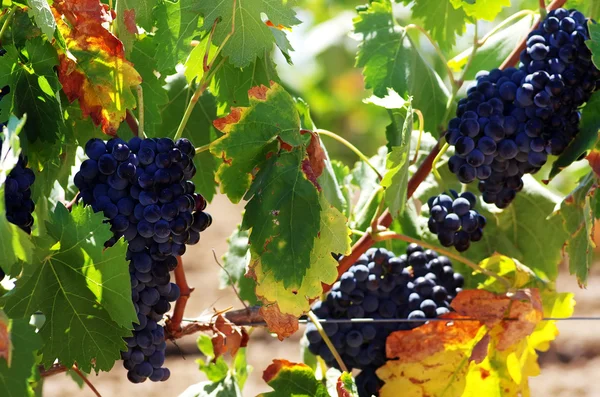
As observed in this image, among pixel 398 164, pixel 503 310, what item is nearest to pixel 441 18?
pixel 398 164

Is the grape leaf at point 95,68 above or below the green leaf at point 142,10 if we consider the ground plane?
below

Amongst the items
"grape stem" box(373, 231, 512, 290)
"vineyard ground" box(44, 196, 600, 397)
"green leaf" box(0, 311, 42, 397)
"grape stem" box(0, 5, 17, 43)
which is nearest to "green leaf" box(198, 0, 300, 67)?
"grape stem" box(0, 5, 17, 43)

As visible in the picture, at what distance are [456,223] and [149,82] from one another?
527mm

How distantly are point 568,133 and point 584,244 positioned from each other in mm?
172

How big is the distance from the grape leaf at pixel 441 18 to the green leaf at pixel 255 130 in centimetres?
40

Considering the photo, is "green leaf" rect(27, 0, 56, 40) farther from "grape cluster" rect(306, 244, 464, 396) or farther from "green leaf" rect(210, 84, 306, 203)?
Result: "grape cluster" rect(306, 244, 464, 396)

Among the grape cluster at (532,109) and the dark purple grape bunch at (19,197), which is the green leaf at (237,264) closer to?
the grape cluster at (532,109)

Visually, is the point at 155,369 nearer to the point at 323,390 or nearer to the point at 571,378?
the point at 323,390

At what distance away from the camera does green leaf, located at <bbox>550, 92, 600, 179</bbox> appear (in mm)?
1208

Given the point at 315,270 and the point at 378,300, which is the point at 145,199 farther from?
the point at 378,300

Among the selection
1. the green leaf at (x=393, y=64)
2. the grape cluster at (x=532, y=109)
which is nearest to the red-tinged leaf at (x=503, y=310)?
the grape cluster at (x=532, y=109)

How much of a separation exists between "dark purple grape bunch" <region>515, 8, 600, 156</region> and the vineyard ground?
139cm

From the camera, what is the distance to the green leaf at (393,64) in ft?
4.53

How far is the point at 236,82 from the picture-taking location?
1.23m
